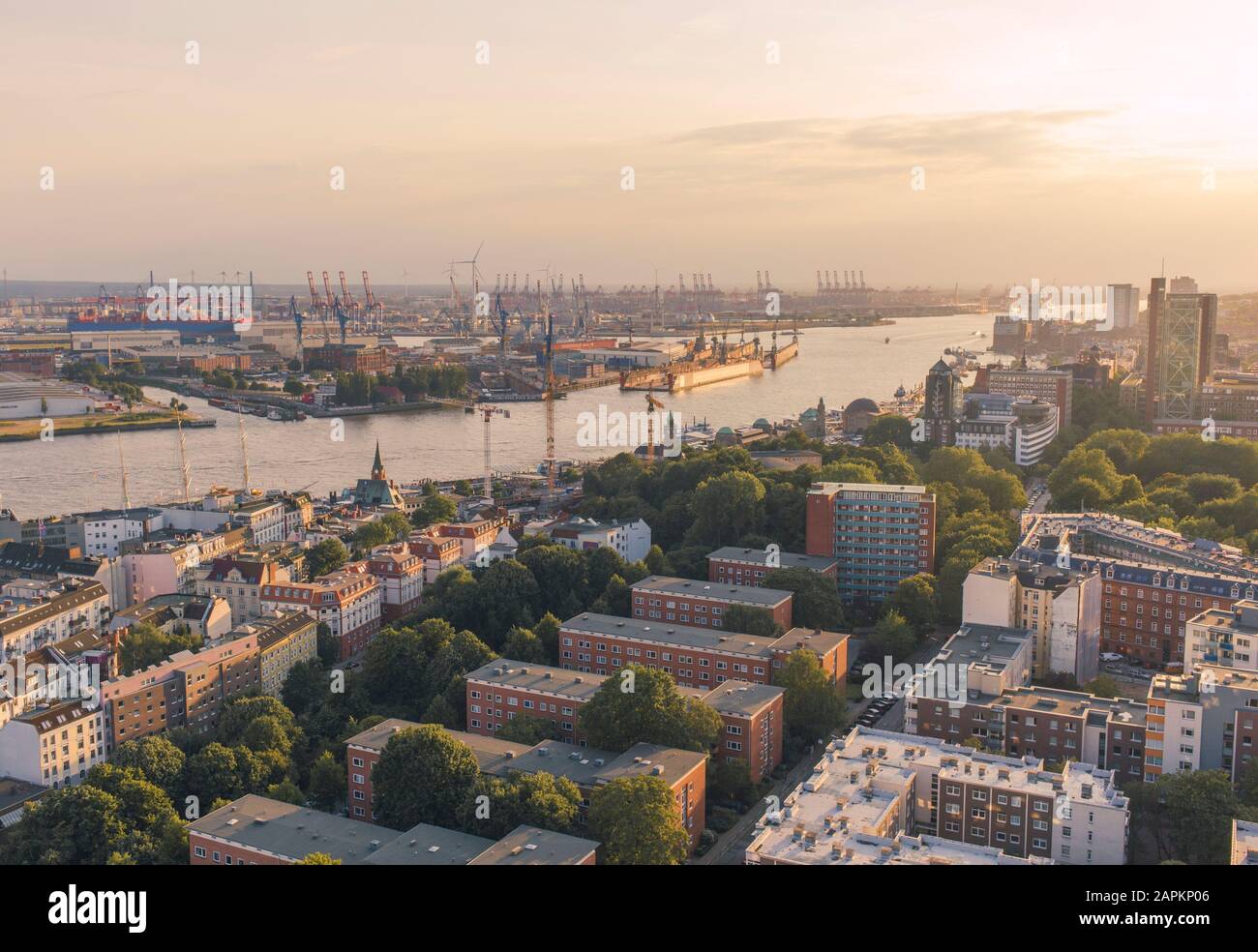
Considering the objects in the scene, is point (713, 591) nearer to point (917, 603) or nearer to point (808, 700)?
point (917, 603)

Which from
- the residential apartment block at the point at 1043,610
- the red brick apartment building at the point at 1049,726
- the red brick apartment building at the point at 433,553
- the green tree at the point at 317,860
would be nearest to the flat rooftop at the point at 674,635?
the red brick apartment building at the point at 1049,726

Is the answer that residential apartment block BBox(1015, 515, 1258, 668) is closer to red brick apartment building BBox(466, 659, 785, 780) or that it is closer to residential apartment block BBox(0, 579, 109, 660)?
red brick apartment building BBox(466, 659, 785, 780)

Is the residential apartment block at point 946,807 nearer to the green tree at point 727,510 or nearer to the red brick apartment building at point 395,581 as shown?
the red brick apartment building at point 395,581

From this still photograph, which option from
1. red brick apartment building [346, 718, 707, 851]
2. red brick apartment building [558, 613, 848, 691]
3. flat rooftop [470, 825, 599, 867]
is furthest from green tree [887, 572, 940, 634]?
flat rooftop [470, 825, 599, 867]

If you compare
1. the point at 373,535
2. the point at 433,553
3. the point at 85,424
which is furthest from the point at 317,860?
the point at 85,424
